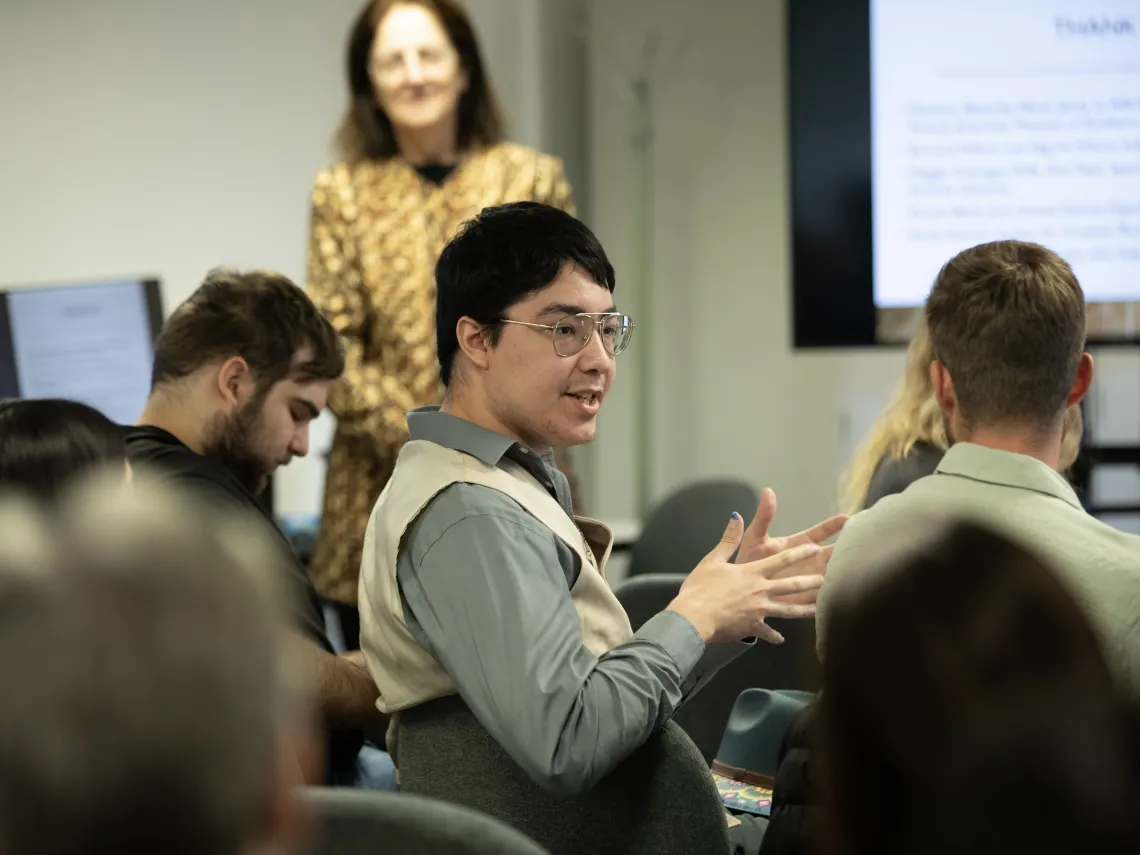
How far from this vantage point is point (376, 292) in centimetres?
315

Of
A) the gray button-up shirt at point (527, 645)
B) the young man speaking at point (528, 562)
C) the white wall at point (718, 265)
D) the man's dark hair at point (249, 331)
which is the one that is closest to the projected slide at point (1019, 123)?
the white wall at point (718, 265)

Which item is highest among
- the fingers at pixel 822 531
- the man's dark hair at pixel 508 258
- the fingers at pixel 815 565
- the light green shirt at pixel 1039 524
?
the man's dark hair at pixel 508 258

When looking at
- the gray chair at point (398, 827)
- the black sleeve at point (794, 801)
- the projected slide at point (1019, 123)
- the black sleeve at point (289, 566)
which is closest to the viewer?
the gray chair at point (398, 827)

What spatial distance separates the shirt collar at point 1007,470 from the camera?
152cm

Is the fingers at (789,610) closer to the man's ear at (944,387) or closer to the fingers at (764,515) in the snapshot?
the fingers at (764,515)

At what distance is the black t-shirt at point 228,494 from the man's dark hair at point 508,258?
54cm

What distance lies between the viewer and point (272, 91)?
15.2 ft

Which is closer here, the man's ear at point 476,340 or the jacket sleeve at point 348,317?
the man's ear at point 476,340

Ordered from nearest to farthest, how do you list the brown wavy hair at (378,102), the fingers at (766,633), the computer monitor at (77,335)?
the fingers at (766,633), the brown wavy hair at (378,102), the computer monitor at (77,335)

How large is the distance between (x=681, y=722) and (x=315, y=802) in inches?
51.0

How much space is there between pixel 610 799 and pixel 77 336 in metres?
2.68

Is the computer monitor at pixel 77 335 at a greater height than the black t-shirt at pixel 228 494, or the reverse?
the computer monitor at pixel 77 335

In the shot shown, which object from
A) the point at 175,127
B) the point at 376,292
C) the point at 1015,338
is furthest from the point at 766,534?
the point at 175,127

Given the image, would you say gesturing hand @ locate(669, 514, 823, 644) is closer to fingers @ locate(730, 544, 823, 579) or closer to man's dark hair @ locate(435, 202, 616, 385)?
fingers @ locate(730, 544, 823, 579)
